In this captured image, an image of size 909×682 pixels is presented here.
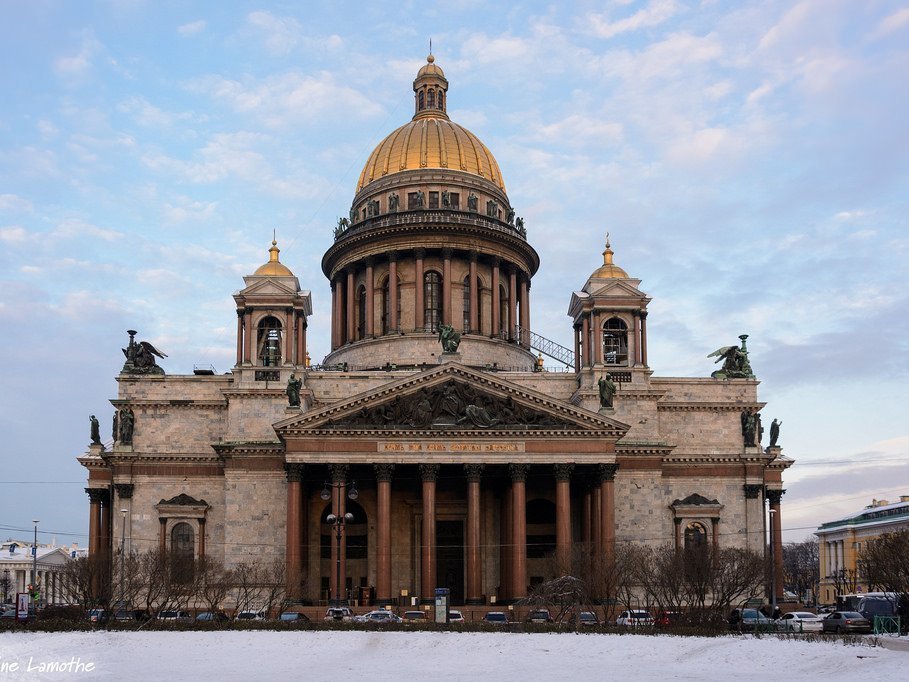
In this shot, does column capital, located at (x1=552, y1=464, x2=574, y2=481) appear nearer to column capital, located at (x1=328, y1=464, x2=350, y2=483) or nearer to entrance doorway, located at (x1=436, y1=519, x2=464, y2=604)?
entrance doorway, located at (x1=436, y1=519, x2=464, y2=604)

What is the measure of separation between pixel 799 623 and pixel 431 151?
49.1 meters

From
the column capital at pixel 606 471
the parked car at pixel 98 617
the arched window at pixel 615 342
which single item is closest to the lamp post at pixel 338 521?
the parked car at pixel 98 617

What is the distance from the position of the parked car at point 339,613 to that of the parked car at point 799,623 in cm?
1941

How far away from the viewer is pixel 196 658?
4062cm

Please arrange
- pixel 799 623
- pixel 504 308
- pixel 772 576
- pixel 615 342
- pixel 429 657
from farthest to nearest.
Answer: pixel 504 308, pixel 615 342, pixel 772 576, pixel 799 623, pixel 429 657

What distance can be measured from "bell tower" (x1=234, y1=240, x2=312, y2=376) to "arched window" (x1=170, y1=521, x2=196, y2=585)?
34.3ft

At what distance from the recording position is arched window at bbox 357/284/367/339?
290 feet

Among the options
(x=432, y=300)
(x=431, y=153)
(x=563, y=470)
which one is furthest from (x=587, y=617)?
(x=431, y=153)

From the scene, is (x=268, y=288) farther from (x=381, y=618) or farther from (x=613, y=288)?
(x=381, y=618)

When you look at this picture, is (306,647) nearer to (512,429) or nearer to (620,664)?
(620,664)

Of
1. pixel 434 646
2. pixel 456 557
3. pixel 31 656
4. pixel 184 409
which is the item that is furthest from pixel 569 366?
pixel 31 656

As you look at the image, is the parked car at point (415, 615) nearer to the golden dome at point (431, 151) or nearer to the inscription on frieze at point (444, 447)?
the inscription on frieze at point (444, 447)

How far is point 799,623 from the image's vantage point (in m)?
53.9

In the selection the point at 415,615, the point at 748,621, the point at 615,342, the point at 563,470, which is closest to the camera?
the point at 748,621
